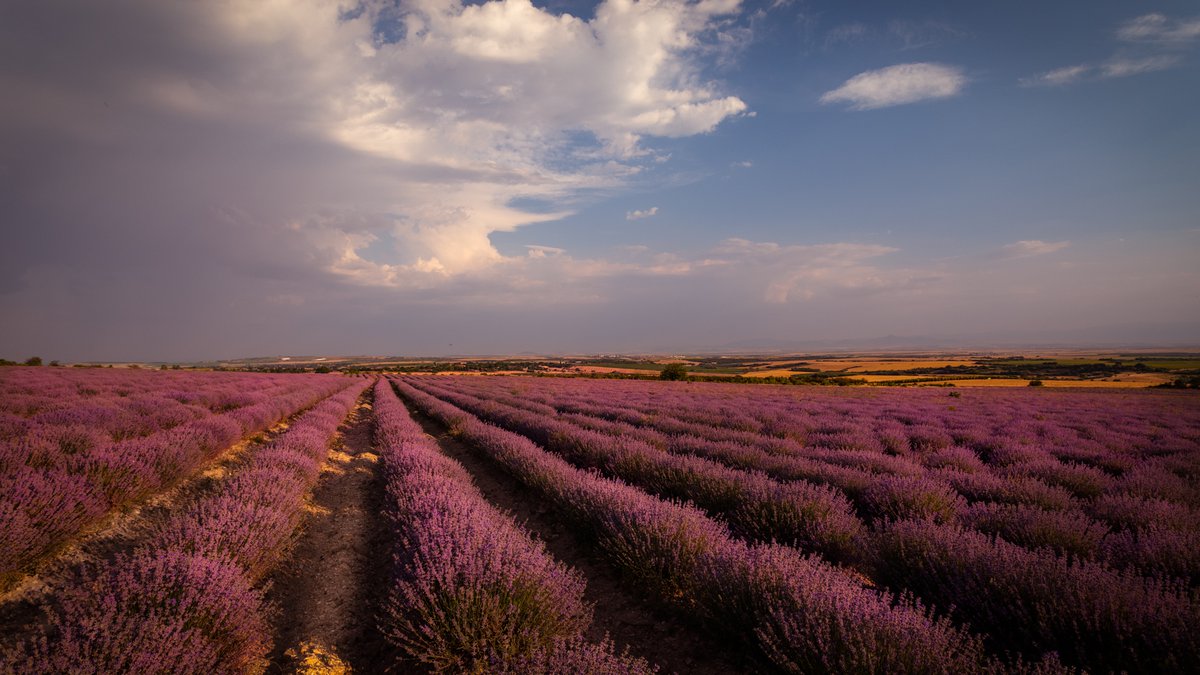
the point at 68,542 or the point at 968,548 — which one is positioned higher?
the point at 968,548

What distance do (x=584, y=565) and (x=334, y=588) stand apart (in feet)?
6.92

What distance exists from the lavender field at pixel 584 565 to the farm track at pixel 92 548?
0.07 ft

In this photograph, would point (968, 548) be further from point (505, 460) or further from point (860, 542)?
point (505, 460)

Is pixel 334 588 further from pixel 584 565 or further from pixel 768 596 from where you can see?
pixel 768 596

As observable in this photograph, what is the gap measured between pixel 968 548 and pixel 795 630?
1.73 m

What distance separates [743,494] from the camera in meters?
4.62

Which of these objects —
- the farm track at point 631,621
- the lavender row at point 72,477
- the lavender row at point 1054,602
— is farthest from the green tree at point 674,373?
the lavender row at point 1054,602

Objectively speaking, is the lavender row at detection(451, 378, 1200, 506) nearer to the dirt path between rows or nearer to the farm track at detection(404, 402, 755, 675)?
the farm track at detection(404, 402, 755, 675)

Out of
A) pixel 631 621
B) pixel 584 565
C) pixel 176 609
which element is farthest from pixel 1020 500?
pixel 176 609

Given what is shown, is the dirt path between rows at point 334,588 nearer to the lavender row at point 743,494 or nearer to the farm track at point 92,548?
the farm track at point 92,548

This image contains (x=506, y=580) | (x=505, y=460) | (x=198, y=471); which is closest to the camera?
(x=506, y=580)

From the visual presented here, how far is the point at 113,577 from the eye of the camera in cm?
258

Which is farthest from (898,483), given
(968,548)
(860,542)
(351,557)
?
(351,557)

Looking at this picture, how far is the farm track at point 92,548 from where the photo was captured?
114 inches
